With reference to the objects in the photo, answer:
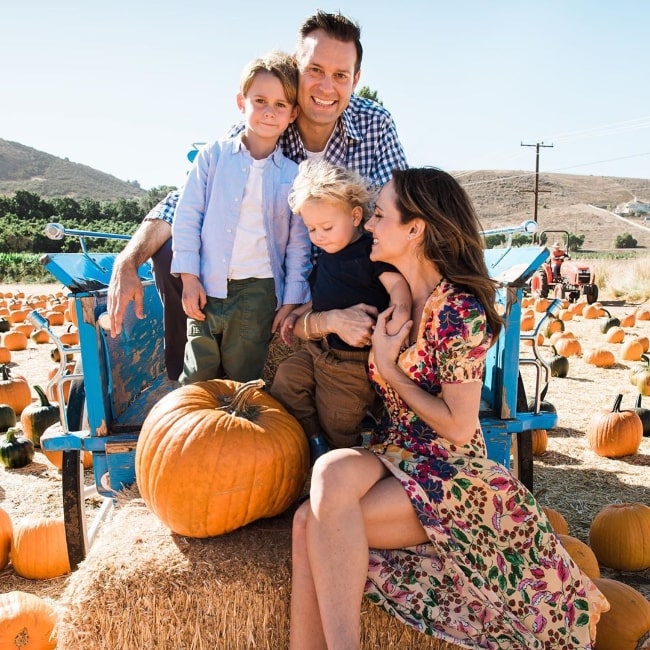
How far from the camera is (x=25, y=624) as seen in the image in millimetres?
2680

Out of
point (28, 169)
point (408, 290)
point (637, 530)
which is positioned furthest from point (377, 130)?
point (28, 169)

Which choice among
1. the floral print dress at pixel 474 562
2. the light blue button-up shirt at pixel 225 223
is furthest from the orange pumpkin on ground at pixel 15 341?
the floral print dress at pixel 474 562

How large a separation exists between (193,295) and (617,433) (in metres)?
3.57

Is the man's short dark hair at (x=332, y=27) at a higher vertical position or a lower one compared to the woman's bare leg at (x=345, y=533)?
higher

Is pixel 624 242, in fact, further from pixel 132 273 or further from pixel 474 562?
pixel 474 562

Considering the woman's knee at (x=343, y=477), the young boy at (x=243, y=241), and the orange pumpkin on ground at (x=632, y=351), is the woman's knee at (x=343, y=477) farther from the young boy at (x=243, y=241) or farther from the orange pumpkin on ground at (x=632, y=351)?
the orange pumpkin on ground at (x=632, y=351)

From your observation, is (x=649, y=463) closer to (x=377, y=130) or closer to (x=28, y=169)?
(x=377, y=130)

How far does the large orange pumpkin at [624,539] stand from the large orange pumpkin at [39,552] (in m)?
2.78

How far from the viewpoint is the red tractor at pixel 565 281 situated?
15461 mm

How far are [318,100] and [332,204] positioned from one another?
945mm

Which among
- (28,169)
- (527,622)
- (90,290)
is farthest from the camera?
(28,169)

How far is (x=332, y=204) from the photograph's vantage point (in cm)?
257

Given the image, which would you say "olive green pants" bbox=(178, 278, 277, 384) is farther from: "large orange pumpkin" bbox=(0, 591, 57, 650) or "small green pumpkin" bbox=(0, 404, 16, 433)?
"small green pumpkin" bbox=(0, 404, 16, 433)

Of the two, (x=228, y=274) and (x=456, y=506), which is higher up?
(x=228, y=274)
